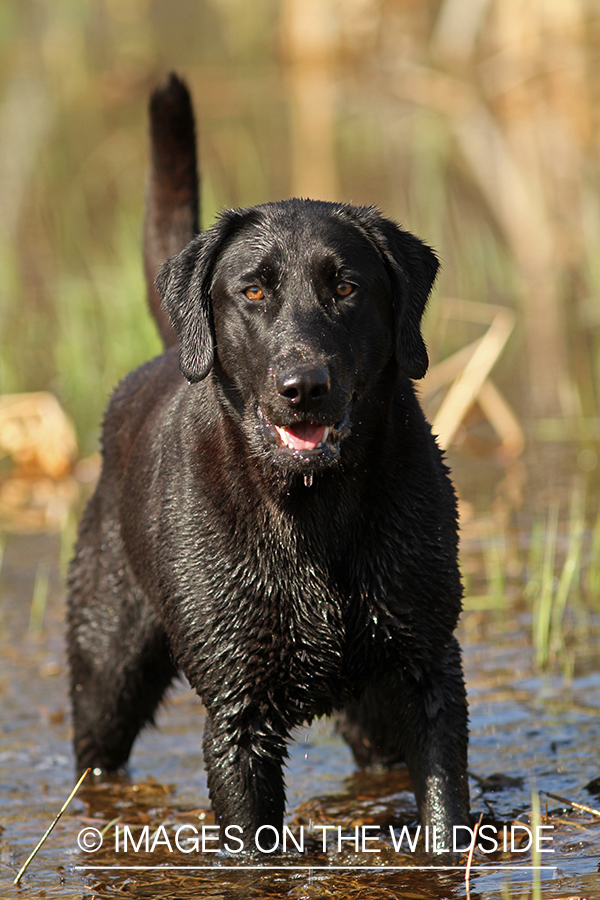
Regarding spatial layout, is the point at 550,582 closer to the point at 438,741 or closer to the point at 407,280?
the point at 438,741

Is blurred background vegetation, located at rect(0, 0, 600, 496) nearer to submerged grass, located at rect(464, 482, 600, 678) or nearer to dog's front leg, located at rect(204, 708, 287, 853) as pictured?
submerged grass, located at rect(464, 482, 600, 678)

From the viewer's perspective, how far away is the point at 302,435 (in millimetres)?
3420

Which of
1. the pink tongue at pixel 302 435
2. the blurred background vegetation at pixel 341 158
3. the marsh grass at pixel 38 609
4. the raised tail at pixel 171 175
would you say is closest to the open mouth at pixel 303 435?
the pink tongue at pixel 302 435

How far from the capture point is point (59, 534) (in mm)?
7039

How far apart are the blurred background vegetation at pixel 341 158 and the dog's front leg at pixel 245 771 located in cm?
297

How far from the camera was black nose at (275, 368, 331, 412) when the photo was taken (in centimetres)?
321

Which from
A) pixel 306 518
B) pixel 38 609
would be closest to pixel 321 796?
pixel 306 518

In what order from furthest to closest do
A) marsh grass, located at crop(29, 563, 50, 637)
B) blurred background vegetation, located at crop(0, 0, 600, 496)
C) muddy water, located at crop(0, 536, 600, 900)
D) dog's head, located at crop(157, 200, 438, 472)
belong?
blurred background vegetation, located at crop(0, 0, 600, 496)
marsh grass, located at crop(29, 563, 50, 637)
muddy water, located at crop(0, 536, 600, 900)
dog's head, located at crop(157, 200, 438, 472)

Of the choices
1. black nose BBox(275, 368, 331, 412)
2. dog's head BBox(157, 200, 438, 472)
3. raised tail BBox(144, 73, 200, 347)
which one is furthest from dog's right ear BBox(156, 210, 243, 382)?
raised tail BBox(144, 73, 200, 347)

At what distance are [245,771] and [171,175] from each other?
2.37 metres

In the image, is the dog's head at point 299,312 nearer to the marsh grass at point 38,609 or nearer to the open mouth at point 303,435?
the open mouth at point 303,435

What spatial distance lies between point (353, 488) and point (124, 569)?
1151 millimetres

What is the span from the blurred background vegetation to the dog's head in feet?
6.59

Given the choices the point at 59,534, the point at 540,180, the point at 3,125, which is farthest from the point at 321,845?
the point at 3,125
